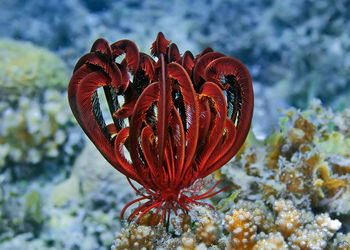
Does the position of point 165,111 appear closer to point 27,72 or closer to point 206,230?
point 206,230

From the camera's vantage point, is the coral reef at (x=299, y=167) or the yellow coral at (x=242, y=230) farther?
the coral reef at (x=299, y=167)

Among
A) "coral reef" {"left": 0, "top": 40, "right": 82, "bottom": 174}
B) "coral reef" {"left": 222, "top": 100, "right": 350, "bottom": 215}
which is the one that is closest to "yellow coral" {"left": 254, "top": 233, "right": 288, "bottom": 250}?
"coral reef" {"left": 222, "top": 100, "right": 350, "bottom": 215}

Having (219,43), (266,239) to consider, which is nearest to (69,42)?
(219,43)

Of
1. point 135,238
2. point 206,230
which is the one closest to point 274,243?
point 206,230

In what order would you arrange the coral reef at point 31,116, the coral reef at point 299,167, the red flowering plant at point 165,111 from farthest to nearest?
the coral reef at point 31,116 → the coral reef at point 299,167 → the red flowering plant at point 165,111

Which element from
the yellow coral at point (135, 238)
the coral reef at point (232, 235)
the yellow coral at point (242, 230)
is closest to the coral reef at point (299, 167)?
the coral reef at point (232, 235)

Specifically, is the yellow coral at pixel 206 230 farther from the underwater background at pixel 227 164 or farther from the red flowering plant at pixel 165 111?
the red flowering plant at pixel 165 111

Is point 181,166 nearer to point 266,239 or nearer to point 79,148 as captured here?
point 266,239
